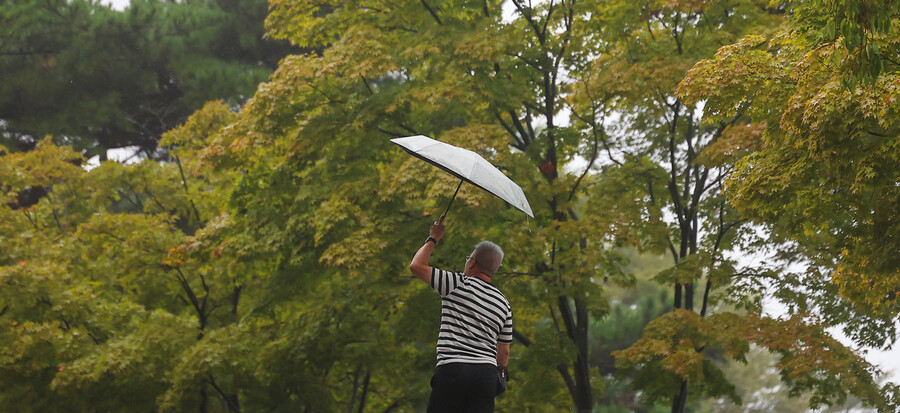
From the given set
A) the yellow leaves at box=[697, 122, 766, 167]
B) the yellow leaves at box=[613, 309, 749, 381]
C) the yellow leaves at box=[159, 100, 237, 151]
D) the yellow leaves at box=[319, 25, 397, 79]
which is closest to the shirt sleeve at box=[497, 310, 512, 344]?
the yellow leaves at box=[613, 309, 749, 381]

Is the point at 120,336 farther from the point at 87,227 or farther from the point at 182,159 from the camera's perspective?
the point at 182,159

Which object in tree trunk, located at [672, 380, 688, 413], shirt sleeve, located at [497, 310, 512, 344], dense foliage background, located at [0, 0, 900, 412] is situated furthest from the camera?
tree trunk, located at [672, 380, 688, 413]

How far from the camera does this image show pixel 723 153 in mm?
8984

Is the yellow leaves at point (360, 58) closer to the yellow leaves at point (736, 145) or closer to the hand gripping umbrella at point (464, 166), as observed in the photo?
the yellow leaves at point (736, 145)

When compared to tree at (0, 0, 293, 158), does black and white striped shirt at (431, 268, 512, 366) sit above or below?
below

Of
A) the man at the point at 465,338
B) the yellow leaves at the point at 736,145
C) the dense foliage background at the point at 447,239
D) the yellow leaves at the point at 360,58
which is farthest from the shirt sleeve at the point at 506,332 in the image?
the yellow leaves at the point at 360,58

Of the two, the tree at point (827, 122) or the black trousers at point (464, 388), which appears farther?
the tree at point (827, 122)

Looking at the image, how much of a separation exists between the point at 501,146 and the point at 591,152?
120 inches

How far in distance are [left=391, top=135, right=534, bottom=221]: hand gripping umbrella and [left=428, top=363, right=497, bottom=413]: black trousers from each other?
774mm

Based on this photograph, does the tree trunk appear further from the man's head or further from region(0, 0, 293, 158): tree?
region(0, 0, 293, 158): tree

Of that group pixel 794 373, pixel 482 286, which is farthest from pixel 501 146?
pixel 482 286

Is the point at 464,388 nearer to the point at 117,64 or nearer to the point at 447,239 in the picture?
the point at 447,239

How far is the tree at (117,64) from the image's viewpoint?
20156 millimetres

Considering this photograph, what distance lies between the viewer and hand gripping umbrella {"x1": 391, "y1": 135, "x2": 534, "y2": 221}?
4.04 meters
